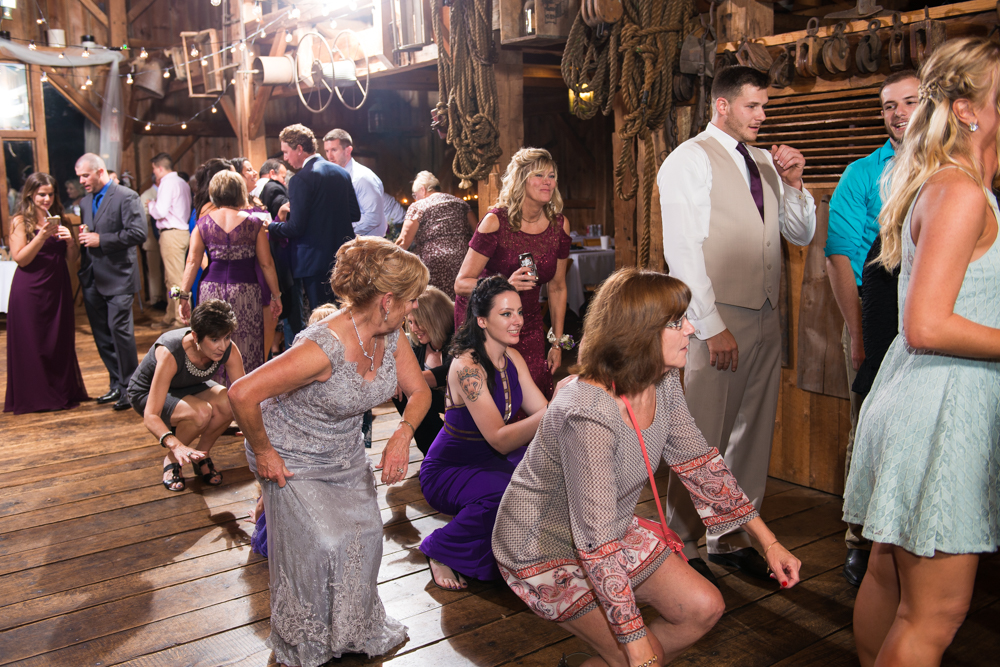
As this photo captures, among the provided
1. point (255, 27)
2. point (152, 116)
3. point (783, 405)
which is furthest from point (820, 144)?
point (152, 116)

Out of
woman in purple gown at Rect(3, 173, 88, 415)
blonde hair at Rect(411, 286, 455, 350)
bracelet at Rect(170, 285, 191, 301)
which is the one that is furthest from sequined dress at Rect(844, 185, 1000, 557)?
woman in purple gown at Rect(3, 173, 88, 415)

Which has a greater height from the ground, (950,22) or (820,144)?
(950,22)

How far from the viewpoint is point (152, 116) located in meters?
10.7

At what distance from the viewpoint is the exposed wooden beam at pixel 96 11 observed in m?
9.94

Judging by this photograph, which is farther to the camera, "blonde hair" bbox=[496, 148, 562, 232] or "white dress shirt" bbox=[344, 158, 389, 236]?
"white dress shirt" bbox=[344, 158, 389, 236]

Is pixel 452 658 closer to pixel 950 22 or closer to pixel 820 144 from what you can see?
pixel 820 144

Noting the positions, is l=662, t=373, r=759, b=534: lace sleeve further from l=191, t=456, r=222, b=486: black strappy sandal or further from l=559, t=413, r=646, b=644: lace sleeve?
l=191, t=456, r=222, b=486: black strappy sandal

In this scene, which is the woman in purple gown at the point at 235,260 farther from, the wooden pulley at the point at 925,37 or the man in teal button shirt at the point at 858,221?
the wooden pulley at the point at 925,37

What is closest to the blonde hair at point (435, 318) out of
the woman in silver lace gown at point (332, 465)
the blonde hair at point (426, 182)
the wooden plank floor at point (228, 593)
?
the wooden plank floor at point (228, 593)

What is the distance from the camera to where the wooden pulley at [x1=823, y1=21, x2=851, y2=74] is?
3078 millimetres

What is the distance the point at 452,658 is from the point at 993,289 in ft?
5.40

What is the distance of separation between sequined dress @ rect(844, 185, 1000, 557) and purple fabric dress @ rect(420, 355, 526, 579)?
140cm

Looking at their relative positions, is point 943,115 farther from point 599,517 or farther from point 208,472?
point 208,472

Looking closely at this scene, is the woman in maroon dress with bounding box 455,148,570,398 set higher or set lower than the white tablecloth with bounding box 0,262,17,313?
higher
